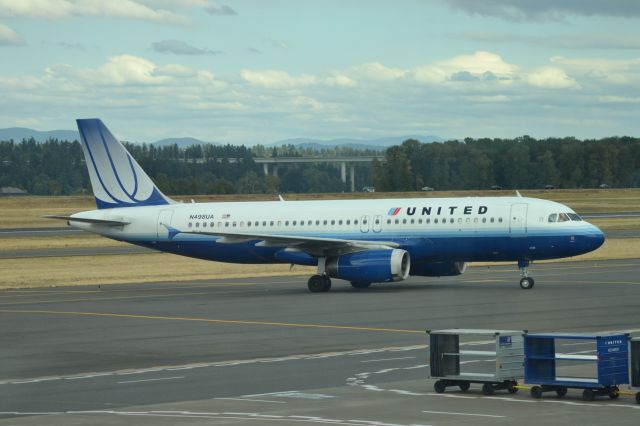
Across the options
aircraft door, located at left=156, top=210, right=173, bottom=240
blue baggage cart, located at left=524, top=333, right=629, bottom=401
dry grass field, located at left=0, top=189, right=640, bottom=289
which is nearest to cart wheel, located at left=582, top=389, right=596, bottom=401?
blue baggage cart, located at left=524, top=333, right=629, bottom=401

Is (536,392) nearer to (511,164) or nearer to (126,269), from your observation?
(126,269)

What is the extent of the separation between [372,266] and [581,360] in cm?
2769

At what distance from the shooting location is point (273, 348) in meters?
32.5

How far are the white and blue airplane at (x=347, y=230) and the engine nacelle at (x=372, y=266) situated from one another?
0.14 feet

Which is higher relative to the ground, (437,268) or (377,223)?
(377,223)

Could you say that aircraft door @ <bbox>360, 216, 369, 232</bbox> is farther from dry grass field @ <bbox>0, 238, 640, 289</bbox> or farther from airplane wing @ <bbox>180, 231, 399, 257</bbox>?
dry grass field @ <bbox>0, 238, 640, 289</bbox>

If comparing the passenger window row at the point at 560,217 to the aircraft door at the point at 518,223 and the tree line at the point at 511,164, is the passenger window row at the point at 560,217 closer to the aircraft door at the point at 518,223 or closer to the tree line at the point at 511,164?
the aircraft door at the point at 518,223

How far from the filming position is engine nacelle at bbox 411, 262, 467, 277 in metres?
53.1

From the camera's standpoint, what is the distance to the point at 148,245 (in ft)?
190

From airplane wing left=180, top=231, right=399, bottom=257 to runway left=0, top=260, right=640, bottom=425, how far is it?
180cm

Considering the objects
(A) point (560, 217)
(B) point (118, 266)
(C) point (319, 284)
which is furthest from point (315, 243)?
(B) point (118, 266)

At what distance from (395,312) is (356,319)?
2547mm

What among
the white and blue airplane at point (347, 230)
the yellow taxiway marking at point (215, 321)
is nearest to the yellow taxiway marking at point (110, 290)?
the white and blue airplane at point (347, 230)

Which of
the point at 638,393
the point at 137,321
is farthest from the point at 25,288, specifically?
the point at 638,393
